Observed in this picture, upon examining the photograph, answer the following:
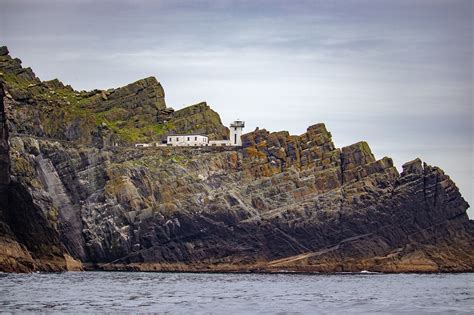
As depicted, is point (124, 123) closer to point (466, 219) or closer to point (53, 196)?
point (53, 196)

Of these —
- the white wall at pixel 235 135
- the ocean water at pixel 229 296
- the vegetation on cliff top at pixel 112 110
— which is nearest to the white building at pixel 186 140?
the vegetation on cliff top at pixel 112 110

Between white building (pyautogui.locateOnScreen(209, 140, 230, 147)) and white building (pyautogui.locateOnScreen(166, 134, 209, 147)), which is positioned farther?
white building (pyautogui.locateOnScreen(209, 140, 230, 147))

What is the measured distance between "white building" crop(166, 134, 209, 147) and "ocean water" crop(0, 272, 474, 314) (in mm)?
67251

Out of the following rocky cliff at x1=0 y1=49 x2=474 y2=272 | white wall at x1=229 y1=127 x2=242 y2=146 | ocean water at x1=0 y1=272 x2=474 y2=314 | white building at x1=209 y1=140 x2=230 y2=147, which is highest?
white wall at x1=229 y1=127 x2=242 y2=146

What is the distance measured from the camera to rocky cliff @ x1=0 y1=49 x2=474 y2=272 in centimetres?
16088

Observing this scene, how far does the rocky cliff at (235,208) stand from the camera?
528 ft

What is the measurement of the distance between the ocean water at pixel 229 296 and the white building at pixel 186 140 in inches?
2648

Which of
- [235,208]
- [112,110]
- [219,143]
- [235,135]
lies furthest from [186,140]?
[235,208]

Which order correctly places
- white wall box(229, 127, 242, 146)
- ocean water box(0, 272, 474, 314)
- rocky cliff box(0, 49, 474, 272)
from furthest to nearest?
white wall box(229, 127, 242, 146), rocky cliff box(0, 49, 474, 272), ocean water box(0, 272, 474, 314)

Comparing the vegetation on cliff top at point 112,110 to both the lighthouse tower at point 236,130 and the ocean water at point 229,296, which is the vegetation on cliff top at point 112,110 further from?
the ocean water at point 229,296

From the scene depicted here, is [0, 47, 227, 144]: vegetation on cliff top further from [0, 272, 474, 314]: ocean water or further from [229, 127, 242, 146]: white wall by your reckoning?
[0, 272, 474, 314]: ocean water

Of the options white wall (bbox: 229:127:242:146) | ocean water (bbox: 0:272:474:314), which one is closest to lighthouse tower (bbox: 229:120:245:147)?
white wall (bbox: 229:127:242:146)

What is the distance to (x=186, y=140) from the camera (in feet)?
612

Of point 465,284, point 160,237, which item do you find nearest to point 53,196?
A: point 160,237
